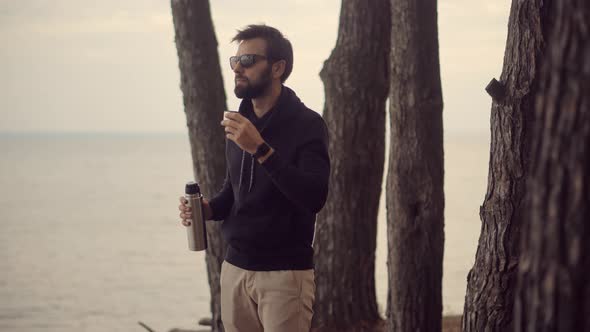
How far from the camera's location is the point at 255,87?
3.90 meters

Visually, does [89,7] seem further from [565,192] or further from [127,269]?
[565,192]

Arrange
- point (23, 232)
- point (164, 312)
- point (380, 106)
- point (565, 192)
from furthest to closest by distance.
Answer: point (23, 232) < point (164, 312) < point (380, 106) < point (565, 192)

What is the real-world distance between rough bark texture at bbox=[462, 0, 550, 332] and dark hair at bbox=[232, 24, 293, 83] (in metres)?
1.46

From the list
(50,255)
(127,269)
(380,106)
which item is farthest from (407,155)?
(50,255)

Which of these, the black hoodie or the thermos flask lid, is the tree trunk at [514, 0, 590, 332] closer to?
the black hoodie

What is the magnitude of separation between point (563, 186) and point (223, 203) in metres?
2.17

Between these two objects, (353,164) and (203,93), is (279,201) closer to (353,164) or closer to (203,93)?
(203,93)

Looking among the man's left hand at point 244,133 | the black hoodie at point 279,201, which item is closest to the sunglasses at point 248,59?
the black hoodie at point 279,201

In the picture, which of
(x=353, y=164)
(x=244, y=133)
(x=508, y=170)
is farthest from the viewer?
(x=353, y=164)

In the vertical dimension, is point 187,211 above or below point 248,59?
below

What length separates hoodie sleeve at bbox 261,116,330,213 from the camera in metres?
3.52

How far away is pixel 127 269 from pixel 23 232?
31.9ft

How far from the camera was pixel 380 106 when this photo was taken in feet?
24.4

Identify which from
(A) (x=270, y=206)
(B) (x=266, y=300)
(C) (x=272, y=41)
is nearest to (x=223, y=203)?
(A) (x=270, y=206)
